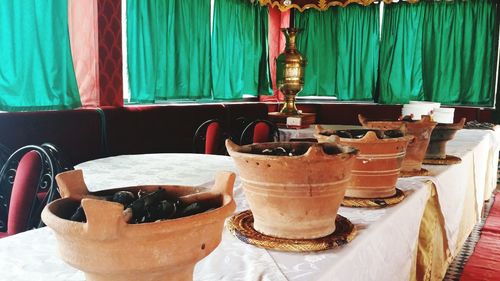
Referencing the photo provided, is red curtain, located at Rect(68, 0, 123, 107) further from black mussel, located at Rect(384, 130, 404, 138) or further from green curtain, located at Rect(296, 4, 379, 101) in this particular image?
green curtain, located at Rect(296, 4, 379, 101)

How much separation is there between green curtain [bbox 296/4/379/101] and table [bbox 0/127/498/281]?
13.4 ft

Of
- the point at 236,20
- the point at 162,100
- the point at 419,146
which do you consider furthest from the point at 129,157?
the point at 236,20

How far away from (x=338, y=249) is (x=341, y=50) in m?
6.08

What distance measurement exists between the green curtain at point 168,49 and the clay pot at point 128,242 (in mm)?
3821

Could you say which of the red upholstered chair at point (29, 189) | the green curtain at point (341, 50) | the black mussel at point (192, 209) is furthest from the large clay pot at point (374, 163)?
the green curtain at point (341, 50)

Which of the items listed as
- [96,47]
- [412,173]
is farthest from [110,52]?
[412,173]

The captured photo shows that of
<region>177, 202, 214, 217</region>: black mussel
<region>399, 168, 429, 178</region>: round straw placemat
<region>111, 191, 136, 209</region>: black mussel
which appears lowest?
<region>399, 168, 429, 178</region>: round straw placemat

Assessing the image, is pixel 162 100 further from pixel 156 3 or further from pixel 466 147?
pixel 466 147

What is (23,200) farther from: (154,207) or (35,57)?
(35,57)

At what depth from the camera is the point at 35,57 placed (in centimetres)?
313

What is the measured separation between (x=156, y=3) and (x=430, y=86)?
12.6 ft

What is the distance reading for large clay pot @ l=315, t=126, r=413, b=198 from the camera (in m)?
1.17

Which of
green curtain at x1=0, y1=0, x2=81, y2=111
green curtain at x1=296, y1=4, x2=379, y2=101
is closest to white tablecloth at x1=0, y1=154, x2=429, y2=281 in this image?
green curtain at x1=0, y1=0, x2=81, y2=111

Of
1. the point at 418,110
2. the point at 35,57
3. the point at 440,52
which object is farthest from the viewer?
the point at 440,52
